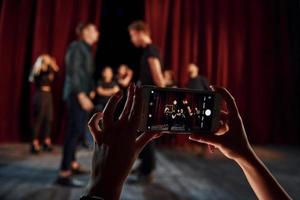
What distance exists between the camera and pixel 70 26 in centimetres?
504

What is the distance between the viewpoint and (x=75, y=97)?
2672 mm

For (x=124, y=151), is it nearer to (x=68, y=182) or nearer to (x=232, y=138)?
(x=232, y=138)

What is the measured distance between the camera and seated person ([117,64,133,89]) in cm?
508

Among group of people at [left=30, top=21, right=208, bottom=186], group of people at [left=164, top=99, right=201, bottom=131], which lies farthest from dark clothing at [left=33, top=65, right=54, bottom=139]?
group of people at [left=164, top=99, right=201, bottom=131]

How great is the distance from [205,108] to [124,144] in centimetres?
26

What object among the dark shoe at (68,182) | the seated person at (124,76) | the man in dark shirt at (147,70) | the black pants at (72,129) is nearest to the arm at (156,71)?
the man in dark shirt at (147,70)

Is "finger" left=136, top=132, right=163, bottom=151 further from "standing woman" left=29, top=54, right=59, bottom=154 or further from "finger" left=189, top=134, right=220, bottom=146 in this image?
"standing woman" left=29, top=54, right=59, bottom=154

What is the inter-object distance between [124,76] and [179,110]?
434 cm

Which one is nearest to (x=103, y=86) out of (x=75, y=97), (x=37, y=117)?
(x=37, y=117)

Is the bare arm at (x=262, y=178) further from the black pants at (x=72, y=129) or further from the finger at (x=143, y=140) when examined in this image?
the black pants at (x=72, y=129)

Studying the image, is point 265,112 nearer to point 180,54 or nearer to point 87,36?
point 180,54

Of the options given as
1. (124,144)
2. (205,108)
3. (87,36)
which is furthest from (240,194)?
(124,144)

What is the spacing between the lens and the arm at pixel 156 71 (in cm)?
272

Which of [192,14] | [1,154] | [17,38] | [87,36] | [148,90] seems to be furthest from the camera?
[192,14]
